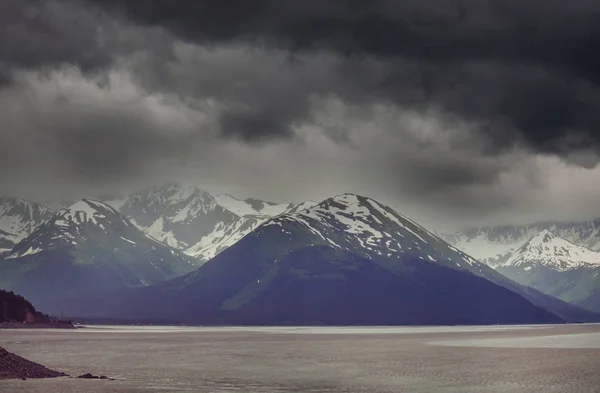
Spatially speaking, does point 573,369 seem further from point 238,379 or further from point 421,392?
point 238,379

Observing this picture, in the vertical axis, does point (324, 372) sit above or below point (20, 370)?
below

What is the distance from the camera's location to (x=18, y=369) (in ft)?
367

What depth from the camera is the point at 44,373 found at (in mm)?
114562

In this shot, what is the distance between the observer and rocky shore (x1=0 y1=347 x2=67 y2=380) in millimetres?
108562

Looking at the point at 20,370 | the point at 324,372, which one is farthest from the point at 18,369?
the point at 324,372

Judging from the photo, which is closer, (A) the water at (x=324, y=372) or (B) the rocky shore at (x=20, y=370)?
(A) the water at (x=324, y=372)

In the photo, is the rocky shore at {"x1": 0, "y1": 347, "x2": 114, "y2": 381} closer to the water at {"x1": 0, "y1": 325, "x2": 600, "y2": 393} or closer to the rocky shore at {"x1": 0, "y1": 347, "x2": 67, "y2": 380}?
the rocky shore at {"x1": 0, "y1": 347, "x2": 67, "y2": 380}

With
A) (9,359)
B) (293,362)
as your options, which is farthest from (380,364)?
(9,359)

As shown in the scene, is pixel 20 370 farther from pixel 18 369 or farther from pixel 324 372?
pixel 324 372

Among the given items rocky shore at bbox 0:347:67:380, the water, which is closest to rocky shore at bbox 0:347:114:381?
rocky shore at bbox 0:347:67:380

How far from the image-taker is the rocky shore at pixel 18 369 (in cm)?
10856

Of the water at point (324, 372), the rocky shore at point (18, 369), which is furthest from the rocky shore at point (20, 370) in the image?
the water at point (324, 372)

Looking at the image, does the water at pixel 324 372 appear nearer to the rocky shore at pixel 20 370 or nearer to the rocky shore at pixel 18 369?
the rocky shore at pixel 20 370

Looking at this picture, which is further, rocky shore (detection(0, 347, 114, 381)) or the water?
rocky shore (detection(0, 347, 114, 381))
